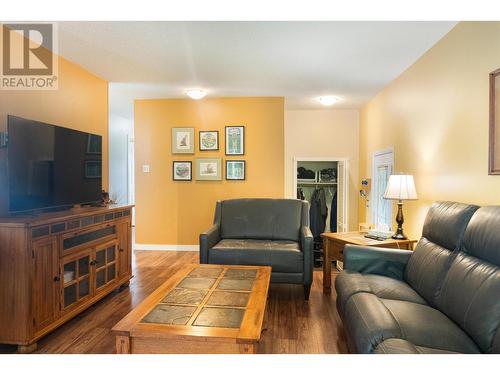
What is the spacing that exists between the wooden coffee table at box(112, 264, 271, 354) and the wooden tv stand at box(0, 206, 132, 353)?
90 cm

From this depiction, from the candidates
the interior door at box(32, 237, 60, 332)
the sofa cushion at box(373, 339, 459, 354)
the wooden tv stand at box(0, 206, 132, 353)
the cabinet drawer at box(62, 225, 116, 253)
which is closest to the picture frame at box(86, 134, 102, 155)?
the wooden tv stand at box(0, 206, 132, 353)

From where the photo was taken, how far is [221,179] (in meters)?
4.83

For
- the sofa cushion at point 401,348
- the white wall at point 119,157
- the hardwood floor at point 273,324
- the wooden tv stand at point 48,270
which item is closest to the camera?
the sofa cushion at point 401,348

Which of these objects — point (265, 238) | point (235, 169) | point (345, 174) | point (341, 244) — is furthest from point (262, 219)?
point (345, 174)

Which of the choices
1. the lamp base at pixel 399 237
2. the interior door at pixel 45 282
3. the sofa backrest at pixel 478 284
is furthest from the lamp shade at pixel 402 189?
the interior door at pixel 45 282

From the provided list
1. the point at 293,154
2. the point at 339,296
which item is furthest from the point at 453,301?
the point at 293,154

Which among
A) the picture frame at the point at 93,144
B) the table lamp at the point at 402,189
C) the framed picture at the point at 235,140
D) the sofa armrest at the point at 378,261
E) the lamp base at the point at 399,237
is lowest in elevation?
the sofa armrest at the point at 378,261

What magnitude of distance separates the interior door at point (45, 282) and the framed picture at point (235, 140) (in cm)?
297

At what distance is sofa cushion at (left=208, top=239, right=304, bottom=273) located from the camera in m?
3.07

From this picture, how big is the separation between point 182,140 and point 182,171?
50cm

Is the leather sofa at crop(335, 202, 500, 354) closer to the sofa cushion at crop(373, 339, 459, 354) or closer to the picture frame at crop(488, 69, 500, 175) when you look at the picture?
the sofa cushion at crop(373, 339, 459, 354)

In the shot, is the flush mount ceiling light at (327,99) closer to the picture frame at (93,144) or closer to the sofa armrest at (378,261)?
the sofa armrest at (378,261)

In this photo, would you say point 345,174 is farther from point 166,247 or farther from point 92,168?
point 92,168

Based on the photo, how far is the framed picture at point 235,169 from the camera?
15.7 feet
